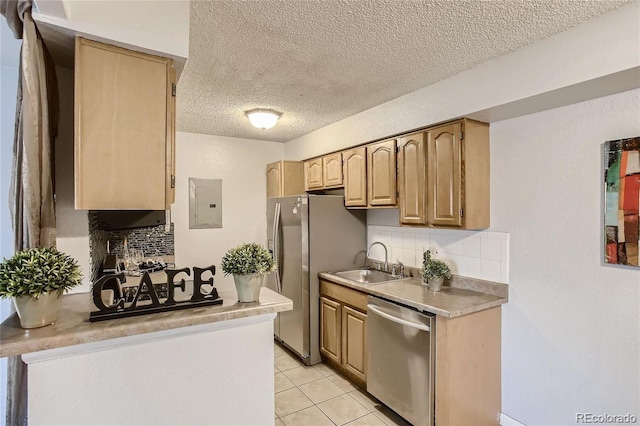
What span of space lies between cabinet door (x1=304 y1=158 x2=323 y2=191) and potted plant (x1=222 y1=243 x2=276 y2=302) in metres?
2.37

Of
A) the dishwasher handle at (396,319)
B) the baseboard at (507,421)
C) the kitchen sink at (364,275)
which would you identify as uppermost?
the kitchen sink at (364,275)

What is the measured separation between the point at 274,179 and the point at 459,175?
2.42 meters

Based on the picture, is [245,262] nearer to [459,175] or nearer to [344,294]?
[459,175]

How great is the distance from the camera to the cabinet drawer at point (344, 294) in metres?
2.82

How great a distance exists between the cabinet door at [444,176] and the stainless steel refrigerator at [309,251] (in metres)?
1.15

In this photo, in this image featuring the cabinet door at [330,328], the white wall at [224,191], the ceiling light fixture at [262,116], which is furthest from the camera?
the white wall at [224,191]

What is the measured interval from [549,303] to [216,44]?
2591mm

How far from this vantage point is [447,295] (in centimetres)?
244

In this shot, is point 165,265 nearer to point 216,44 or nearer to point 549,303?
point 216,44

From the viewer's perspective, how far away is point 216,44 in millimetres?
1839

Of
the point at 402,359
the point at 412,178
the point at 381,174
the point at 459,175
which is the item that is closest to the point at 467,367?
the point at 402,359

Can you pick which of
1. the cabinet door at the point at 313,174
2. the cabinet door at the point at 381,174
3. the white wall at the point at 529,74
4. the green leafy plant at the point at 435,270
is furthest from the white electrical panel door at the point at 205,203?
the green leafy plant at the point at 435,270

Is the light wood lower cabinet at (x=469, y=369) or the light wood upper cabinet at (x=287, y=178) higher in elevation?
the light wood upper cabinet at (x=287, y=178)

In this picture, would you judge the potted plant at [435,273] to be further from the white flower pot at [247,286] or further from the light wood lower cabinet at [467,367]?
the white flower pot at [247,286]
